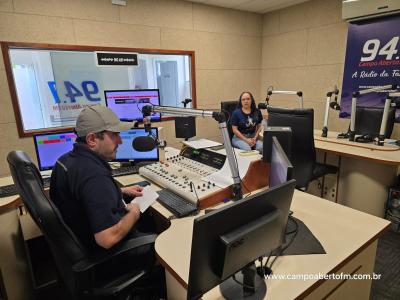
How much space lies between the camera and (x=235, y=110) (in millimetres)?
3963

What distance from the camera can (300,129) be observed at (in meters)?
2.37

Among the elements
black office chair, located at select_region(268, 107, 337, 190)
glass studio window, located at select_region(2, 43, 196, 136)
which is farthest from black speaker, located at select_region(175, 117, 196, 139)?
glass studio window, located at select_region(2, 43, 196, 136)

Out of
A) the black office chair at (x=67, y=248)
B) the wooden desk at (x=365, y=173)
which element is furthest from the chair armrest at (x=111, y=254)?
the wooden desk at (x=365, y=173)

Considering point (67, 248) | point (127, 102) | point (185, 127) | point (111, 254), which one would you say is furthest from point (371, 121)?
point (67, 248)

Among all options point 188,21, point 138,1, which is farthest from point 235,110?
point 138,1

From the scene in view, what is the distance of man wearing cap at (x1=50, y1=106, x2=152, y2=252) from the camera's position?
1158 mm

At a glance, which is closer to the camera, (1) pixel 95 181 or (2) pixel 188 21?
(1) pixel 95 181

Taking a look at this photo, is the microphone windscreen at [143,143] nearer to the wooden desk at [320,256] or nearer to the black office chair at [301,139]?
the wooden desk at [320,256]

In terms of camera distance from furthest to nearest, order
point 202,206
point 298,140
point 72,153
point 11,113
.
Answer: point 11,113
point 298,140
point 202,206
point 72,153

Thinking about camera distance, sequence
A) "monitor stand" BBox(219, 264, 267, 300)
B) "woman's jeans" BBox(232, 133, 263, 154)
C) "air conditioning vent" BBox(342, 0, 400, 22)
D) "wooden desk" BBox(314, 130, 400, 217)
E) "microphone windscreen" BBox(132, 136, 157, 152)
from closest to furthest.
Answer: "monitor stand" BBox(219, 264, 267, 300), "microphone windscreen" BBox(132, 136, 157, 152), "wooden desk" BBox(314, 130, 400, 217), "air conditioning vent" BBox(342, 0, 400, 22), "woman's jeans" BBox(232, 133, 263, 154)

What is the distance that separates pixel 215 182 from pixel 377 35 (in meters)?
3.55

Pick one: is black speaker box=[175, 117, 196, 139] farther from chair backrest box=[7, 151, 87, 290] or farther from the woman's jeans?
chair backrest box=[7, 151, 87, 290]

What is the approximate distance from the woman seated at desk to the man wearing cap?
2.62 metres

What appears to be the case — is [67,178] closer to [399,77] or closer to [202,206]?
[202,206]
